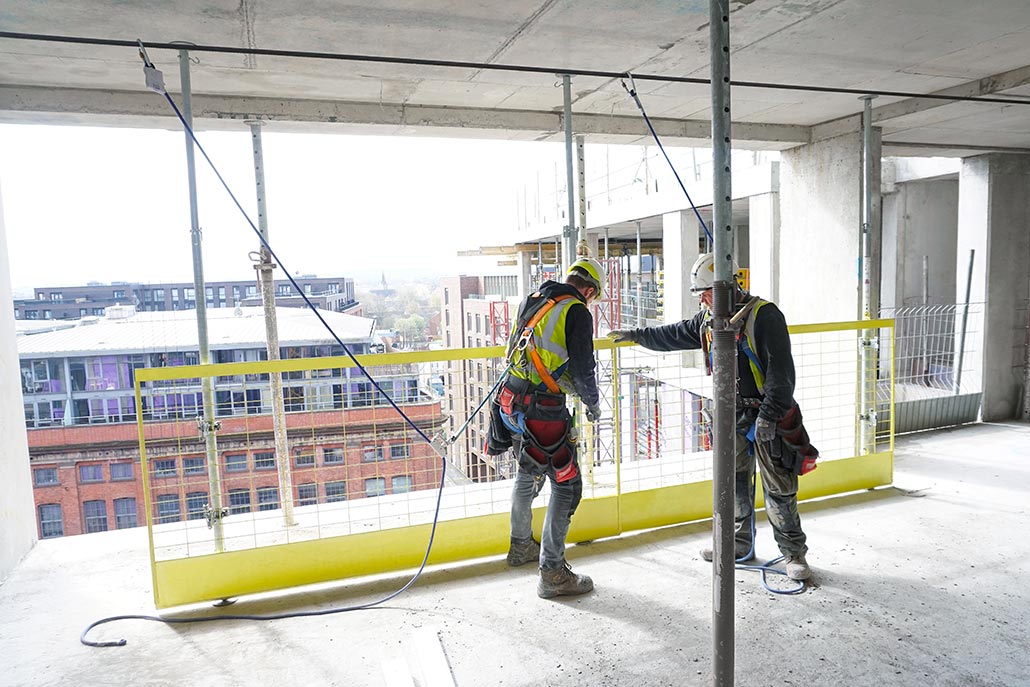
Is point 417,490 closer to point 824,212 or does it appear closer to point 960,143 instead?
point 824,212

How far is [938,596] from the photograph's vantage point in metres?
3.29

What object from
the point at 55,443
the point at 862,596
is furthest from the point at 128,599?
the point at 55,443

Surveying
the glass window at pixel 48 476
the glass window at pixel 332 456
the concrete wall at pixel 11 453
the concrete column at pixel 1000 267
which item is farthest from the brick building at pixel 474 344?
the concrete column at pixel 1000 267

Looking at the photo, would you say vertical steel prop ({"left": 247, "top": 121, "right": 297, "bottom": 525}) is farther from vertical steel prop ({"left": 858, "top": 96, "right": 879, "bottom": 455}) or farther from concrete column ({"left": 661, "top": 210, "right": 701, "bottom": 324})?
concrete column ({"left": 661, "top": 210, "right": 701, "bottom": 324})

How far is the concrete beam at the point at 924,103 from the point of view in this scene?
4.53 m

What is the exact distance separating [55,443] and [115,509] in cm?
163

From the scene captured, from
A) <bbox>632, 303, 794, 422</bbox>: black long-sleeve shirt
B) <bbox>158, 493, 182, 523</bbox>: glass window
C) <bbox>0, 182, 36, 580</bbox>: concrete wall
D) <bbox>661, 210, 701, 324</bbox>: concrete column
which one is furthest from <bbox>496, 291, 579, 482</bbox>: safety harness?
<bbox>661, 210, 701, 324</bbox>: concrete column

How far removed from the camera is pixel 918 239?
9.96 metres

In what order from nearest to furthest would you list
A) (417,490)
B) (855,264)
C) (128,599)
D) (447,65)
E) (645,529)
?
(128,599), (447,65), (645,529), (417,490), (855,264)

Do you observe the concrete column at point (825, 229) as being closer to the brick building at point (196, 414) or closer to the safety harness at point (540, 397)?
the safety harness at point (540, 397)

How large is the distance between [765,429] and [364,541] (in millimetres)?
2203

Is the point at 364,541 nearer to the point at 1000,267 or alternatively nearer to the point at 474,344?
the point at 1000,267

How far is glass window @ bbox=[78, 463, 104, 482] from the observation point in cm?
787

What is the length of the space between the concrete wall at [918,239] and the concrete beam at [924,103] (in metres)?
4.86
